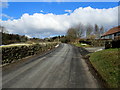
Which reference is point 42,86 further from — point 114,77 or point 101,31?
point 101,31

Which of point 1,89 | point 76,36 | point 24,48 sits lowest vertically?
point 1,89

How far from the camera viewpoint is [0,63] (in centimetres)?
978

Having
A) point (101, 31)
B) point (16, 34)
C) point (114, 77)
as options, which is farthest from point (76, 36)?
point (114, 77)

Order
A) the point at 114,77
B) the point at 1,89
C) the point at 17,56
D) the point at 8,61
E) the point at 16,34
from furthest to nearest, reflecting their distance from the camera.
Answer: the point at 16,34
the point at 17,56
the point at 8,61
the point at 114,77
the point at 1,89

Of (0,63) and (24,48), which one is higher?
(24,48)

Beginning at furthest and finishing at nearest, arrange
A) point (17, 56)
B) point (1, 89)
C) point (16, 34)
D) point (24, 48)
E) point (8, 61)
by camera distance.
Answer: point (16, 34) < point (24, 48) < point (17, 56) < point (8, 61) < point (1, 89)

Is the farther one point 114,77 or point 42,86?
point 114,77


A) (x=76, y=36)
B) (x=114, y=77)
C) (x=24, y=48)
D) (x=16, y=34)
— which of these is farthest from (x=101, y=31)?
(x=114, y=77)

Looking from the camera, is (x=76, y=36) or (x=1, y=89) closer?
(x=1, y=89)

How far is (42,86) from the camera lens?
5023 millimetres

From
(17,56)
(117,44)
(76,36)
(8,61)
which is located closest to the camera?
(8,61)

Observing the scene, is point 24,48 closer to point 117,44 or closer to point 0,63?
point 0,63

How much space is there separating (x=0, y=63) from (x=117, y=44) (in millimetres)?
15932

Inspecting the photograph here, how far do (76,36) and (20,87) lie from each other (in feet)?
216
